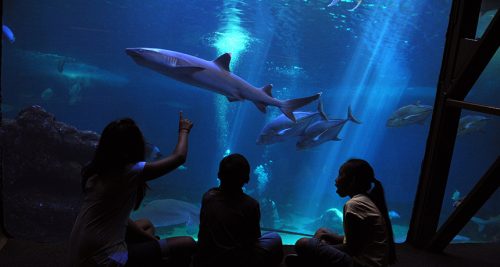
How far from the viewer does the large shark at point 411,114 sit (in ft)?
30.8

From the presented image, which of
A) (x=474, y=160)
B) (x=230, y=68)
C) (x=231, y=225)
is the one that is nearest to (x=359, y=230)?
(x=231, y=225)

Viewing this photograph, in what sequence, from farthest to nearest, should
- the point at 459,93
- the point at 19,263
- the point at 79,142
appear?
the point at 79,142 < the point at 459,93 < the point at 19,263

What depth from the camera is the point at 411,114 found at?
955 cm

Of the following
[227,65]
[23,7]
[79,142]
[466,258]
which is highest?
[23,7]

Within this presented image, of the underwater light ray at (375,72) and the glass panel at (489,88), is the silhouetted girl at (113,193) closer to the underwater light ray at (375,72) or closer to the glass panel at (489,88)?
the underwater light ray at (375,72)

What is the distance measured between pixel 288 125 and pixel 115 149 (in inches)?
200

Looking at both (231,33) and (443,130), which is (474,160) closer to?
(231,33)

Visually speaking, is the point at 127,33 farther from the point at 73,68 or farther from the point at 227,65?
the point at 227,65

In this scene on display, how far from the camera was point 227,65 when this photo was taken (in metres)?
4.35

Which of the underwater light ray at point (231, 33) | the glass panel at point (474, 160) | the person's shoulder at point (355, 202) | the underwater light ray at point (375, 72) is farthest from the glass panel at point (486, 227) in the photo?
the underwater light ray at point (231, 33)

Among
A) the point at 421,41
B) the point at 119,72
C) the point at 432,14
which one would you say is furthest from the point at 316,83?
the point at 119,72

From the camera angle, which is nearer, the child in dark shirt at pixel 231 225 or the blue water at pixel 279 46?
the child in dark shirt at pixel 231 225

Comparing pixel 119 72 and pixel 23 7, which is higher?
pixel 23 7

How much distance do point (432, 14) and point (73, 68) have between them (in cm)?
3249
